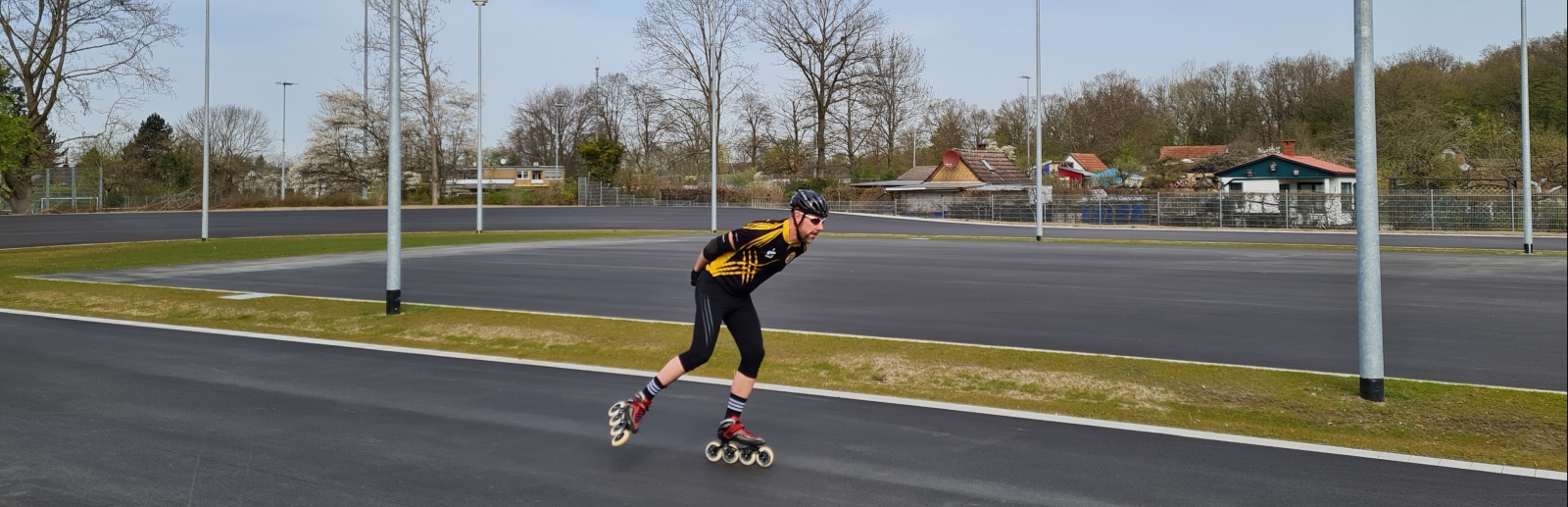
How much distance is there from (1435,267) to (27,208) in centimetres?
5931

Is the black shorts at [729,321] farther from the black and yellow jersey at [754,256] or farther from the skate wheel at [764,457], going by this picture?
the skate wheel at [764,457]

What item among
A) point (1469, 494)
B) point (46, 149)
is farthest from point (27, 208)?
point (1469, 494)

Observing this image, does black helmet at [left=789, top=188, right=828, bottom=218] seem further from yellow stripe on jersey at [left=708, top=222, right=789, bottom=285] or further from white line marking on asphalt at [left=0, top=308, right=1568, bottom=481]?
white line marking on asphalt at [left=0, top=308, right=1568, bottom=481]

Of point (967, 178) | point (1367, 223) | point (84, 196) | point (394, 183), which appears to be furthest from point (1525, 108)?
point (84, 196)

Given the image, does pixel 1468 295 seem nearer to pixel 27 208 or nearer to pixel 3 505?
pixel 3 505

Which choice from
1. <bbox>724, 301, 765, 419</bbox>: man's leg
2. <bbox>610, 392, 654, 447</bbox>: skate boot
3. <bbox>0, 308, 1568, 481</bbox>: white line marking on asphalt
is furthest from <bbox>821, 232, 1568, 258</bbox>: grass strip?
<bbox>610, 392, 654, 447</bbox>: skate boot

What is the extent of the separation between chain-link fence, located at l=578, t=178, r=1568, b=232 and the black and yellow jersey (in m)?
34.5

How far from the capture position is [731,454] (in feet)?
21.1

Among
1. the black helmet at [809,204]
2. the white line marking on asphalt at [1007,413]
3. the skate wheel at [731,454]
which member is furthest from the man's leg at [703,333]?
the white line marking on asphalt at [1007,413]

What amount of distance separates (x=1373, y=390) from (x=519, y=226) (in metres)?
42.1

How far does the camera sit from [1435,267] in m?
22.6

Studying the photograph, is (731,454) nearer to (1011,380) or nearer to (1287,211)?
(1011,380)

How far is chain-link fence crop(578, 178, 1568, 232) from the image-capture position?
4247 centimetres

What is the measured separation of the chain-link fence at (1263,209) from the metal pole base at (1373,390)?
31.9 meters
